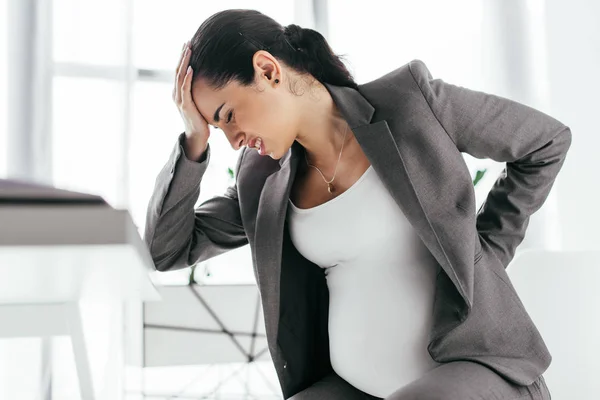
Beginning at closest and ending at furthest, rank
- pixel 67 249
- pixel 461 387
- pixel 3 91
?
1. pixel 67 249
2. pixel 461 387
3. pixel 3 91

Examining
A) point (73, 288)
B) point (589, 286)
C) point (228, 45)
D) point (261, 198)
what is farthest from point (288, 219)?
point (589, 286)

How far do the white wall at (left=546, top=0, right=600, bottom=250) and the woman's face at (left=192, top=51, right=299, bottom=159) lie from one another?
164 cm

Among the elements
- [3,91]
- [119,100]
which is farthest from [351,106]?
[3,91]

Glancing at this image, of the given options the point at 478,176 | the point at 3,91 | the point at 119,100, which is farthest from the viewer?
the point at 478,176

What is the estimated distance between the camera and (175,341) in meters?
1.90

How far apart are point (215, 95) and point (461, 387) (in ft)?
1.95

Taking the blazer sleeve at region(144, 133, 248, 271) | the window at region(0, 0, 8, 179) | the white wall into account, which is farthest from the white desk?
the white wall

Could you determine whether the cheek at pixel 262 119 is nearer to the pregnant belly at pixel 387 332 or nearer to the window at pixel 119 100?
the pregnant belly at pixel 387 332

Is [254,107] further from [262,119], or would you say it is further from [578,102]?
[578,102]

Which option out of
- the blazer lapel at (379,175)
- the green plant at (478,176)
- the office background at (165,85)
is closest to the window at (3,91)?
the office background at (165,85)

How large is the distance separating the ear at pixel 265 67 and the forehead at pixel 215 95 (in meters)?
0.04

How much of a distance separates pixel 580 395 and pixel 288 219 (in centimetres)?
91

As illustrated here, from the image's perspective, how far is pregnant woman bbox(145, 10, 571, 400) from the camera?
1030 mm

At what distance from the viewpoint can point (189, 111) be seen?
1.05 metres
